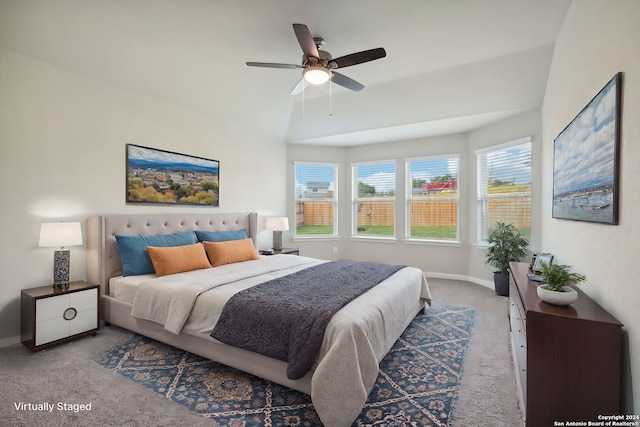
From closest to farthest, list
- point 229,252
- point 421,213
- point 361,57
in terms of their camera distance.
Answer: point 361,57 < point 229,252 < point 421,213

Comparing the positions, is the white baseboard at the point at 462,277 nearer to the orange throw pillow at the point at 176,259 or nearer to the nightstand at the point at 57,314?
the orange throw pillow at the point at 176,259

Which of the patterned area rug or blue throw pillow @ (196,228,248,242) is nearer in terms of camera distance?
the patterned area rug

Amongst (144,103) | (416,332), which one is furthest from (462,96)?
(144,103)

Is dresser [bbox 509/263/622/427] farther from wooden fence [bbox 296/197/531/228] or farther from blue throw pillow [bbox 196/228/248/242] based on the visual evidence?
blue throw pillow [bbox 196/228/248/242]

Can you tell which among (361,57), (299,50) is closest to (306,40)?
(361,57)

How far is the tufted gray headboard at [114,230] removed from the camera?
122 inches

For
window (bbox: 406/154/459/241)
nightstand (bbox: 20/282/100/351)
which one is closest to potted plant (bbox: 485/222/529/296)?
window (bbox: 406/154/459/241)

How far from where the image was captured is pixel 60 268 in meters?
2.81

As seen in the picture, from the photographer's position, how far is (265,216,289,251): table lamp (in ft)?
16.9

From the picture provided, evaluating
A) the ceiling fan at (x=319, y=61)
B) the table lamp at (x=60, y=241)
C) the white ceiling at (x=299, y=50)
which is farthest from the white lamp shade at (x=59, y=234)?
the ceiling fan at (x=319, y=61)

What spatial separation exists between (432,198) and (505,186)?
4.04 ft

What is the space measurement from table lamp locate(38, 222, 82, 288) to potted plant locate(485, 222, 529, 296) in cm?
501

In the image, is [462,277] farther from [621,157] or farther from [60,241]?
[60,241]

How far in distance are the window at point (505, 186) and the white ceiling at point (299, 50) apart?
0.61m
